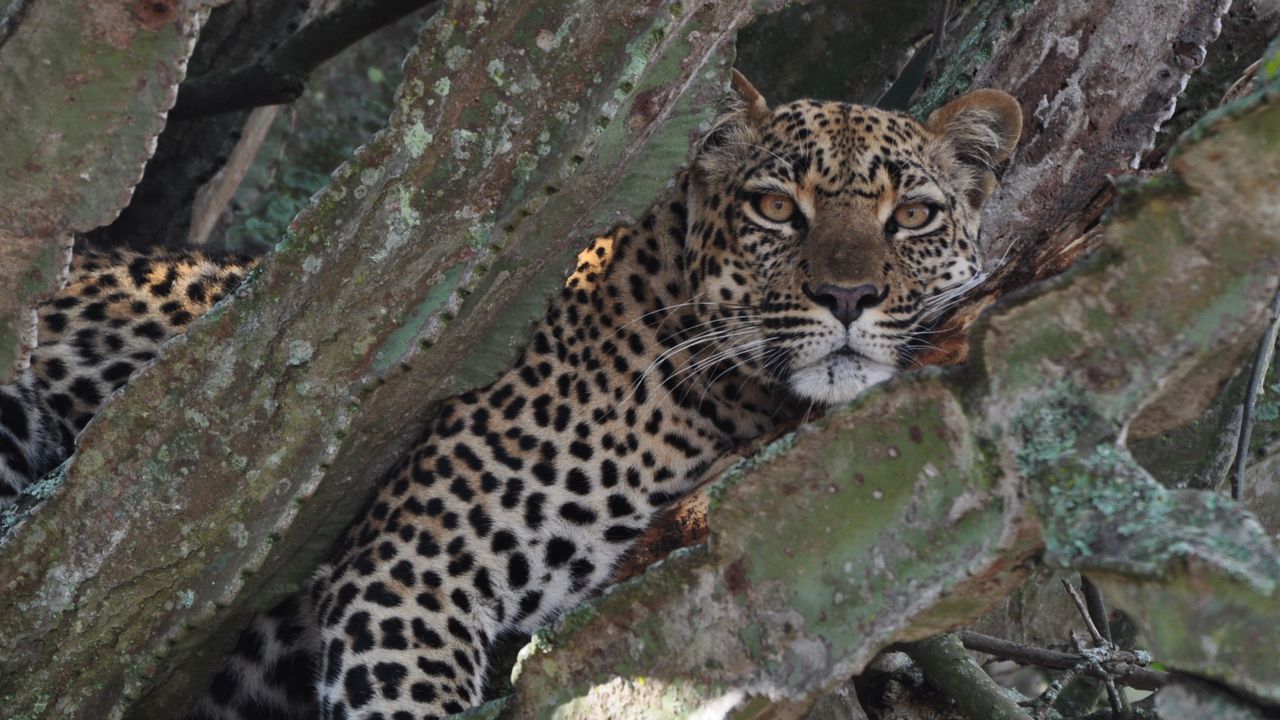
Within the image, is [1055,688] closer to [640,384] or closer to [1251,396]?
[1251,396]

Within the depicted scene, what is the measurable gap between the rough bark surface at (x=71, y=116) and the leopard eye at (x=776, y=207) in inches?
113

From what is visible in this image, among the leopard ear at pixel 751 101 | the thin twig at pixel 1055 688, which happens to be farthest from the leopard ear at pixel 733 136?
Result: the thin twig at pixel 1055 688

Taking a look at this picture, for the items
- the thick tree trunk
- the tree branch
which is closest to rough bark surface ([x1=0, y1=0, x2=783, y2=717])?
the thick tree trunk

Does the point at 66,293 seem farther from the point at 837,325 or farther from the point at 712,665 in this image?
the point at 712,665

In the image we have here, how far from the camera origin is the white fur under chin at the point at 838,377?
5367 millimetres

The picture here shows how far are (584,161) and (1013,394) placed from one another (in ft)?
4.82

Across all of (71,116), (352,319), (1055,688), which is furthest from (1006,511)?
(1055,688)

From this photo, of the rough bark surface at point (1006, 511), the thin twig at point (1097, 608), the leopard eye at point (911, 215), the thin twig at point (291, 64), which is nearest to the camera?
the rough bark surface at point (1006, 511)

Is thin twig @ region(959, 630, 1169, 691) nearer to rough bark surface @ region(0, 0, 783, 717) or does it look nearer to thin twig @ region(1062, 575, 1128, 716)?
thin twig @ region(1062, 575, 1128, 716)

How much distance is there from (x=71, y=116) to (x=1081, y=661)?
357cm

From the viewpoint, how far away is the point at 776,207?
19.1ft

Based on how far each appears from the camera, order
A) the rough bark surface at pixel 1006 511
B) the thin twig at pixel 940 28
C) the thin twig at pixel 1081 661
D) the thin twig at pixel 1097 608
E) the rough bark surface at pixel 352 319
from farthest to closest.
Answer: the thin twig at pixel 940 28 → the thin twig at pixel 1097 608 → the thin twig at pixel 1081 661 → the rough bark surface at pixel 352 319 → the rough bark surface at pixel 1006 511

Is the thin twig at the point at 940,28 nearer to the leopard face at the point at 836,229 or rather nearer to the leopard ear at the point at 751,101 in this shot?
the leopard face at the point at 836,229

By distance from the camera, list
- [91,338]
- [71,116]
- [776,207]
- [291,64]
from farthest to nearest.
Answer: [291,64] < [91,338] < [776,207] < [71,116]
